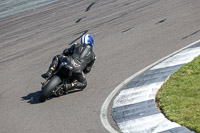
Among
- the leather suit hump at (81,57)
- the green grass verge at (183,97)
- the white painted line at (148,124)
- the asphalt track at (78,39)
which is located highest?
the leather suit hump at (81,57)

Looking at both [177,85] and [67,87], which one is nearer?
[177,85]

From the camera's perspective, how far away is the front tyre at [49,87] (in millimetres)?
9172

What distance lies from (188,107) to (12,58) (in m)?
7.87

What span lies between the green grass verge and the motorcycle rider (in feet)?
6.57

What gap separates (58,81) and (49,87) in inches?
11.3

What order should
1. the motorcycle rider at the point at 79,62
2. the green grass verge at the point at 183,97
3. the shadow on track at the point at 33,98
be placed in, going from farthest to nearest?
the motorcycle rider at the point at 79,62 < the shadow on track at the point at 33,98 < the green grass verge at the point at 183,97

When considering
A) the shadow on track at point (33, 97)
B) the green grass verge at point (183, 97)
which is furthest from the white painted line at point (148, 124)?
the shadow on track at point (33, 97)

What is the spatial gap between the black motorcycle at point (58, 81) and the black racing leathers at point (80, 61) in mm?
150

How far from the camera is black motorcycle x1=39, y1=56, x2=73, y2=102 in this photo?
9.21 metres

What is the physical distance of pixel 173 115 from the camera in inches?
287

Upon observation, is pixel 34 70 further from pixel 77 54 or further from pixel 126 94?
pixel 126 94

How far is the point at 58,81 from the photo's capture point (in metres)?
9.46

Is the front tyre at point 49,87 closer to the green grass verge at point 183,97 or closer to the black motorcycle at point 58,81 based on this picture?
the black motorcycle at point 58,81

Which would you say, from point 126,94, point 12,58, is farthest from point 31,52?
point 126,94
